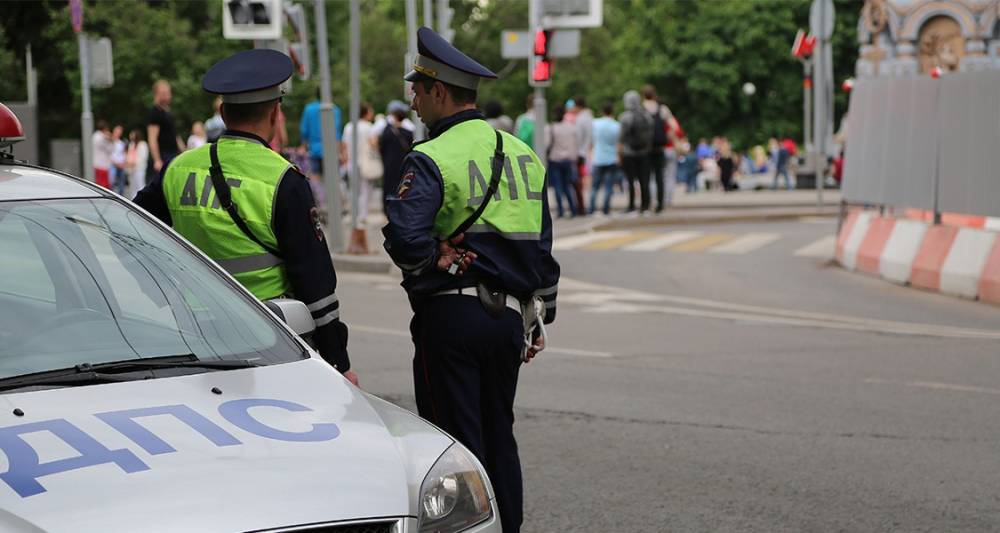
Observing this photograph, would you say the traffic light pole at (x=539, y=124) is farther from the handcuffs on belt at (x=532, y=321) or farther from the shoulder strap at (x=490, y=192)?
the shoulder strap at (x=490, y=192)

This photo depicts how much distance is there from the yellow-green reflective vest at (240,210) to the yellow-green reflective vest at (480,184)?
504 mm

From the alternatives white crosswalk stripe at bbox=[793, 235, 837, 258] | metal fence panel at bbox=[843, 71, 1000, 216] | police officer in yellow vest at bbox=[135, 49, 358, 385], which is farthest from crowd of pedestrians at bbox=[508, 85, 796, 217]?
police officer in yellow vest at bbox=[135, 49, 358, 385]

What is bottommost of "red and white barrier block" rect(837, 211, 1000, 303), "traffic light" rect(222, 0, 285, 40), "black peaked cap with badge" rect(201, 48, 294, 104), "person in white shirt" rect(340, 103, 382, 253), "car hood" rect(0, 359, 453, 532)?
"red and white barrier block" rect(837, 211, 1000, 303)

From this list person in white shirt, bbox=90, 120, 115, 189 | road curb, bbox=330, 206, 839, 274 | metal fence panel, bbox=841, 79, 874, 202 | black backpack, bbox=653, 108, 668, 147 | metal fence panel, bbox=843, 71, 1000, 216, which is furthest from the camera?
person in white shirt, bbox=90, 120, 115, 189

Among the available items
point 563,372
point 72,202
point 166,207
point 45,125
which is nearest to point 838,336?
point 563,372

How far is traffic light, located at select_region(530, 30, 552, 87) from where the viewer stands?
766 inches

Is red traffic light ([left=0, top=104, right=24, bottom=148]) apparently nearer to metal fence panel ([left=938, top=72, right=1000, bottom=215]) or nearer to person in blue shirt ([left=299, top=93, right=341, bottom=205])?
metal fence panel ([left=938, top=72, right=1000, bottom=215])

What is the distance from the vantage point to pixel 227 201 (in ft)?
17.2

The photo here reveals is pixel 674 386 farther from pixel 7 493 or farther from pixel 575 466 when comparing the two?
pixel 7 493

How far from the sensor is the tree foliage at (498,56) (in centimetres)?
5300

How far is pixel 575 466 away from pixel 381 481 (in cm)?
376

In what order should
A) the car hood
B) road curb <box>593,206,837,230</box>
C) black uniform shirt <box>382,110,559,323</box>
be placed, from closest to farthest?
the car hood, black uniform shirt <box>382,110,559,323</box>, road curb <box>593,206,837,230</box>

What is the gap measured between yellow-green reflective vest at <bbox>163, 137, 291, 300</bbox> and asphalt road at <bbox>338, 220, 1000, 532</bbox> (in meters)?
1.59

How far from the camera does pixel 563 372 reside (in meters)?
10.4
